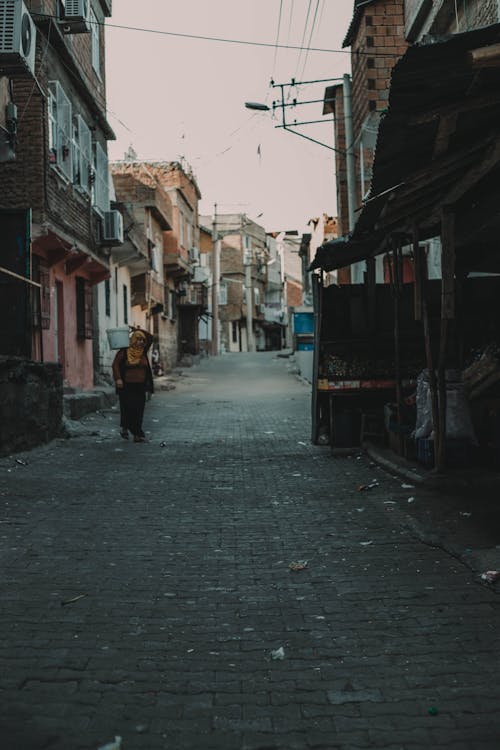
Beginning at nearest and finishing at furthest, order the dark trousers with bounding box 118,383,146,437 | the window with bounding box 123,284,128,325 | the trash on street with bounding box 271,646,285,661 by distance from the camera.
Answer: the trash on street with bounding box 271,646,285,661 → the dark trousers with bounding box 118,383,146,437 → the window with bounding box 123,284,128,325

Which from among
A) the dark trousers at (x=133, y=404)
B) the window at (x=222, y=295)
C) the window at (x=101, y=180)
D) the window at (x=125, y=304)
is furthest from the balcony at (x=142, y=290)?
the window at (x=222, y=295)

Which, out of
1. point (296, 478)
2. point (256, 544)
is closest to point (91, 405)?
point (296, 478)

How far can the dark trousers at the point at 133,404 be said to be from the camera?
1269cm

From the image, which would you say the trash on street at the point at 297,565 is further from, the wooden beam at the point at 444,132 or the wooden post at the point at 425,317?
the wooden beam at the point at 444,132

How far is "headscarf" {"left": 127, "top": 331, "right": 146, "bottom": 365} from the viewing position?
12.8m

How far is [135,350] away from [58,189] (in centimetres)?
485

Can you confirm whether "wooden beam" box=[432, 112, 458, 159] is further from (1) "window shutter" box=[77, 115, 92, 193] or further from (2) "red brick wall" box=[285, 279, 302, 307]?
(2) "red brick wall" box=[285, 279, 302, 307]

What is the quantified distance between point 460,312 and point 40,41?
32.5 ft

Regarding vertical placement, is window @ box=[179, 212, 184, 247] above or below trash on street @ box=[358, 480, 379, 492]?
above

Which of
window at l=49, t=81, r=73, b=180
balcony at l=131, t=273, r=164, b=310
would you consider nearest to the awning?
window at l=49, t=81, r=73, b=180

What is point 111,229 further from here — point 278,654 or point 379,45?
point 278,654

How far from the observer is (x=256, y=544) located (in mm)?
5863

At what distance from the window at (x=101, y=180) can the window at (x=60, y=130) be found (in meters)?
2.89

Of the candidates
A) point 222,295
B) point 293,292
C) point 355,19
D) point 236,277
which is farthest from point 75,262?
point 293,292
